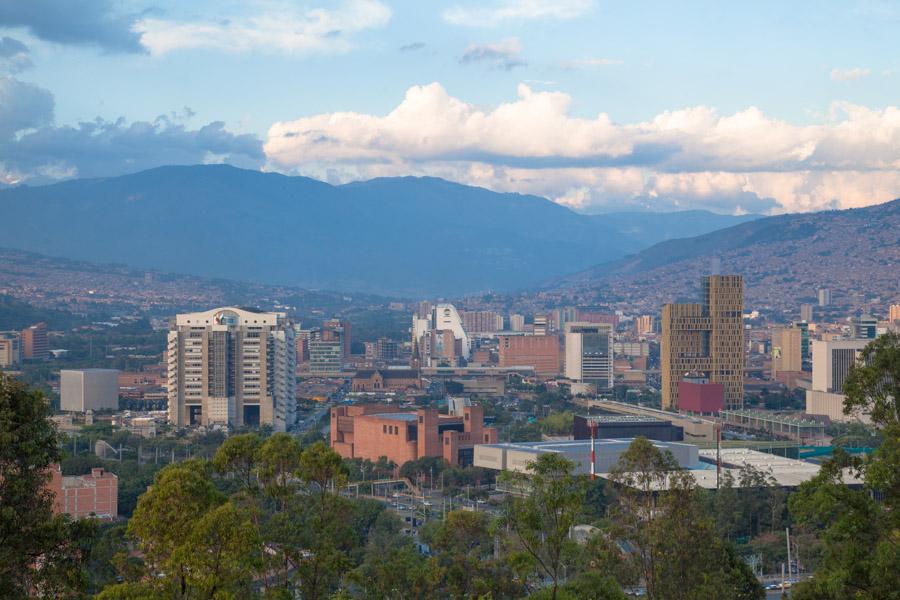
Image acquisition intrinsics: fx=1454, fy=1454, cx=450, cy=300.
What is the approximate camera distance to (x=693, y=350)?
339ft

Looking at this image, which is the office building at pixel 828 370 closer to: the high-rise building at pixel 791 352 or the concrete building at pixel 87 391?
the high-rise building at pixel 791 352

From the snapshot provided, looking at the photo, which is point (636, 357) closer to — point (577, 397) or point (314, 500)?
point (577, 397)

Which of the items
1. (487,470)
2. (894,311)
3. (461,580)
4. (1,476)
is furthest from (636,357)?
(1,476)

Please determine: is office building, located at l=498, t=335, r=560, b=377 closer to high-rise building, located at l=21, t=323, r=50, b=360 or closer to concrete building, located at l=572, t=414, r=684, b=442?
high-rise building, located at l=21, t=323, r=50, b=360

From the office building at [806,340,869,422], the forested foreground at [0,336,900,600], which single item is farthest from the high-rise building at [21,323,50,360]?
the forested foreground at [0,336,900,600]

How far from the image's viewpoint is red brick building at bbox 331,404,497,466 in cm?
7081

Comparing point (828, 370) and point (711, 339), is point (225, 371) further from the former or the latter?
point (828, 370)

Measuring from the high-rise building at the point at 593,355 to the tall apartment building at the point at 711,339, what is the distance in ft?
89.5

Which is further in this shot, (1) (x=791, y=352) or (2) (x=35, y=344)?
(2) (x=35, y=344)

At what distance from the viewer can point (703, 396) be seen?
324ft

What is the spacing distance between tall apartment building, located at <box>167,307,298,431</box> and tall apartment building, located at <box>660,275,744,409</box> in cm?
2969

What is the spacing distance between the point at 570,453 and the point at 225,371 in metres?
30.1

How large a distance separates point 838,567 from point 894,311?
156m

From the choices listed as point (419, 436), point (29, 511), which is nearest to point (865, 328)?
point (419, 436)
